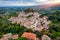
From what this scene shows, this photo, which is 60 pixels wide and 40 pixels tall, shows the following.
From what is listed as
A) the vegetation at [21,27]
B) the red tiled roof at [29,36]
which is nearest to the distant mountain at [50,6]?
the vegetation at [21,27]

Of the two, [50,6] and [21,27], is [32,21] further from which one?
[50,6]

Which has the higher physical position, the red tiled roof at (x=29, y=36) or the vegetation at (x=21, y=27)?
the vegetation at (x=21, y=27)

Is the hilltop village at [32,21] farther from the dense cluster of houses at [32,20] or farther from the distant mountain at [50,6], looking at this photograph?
the distant mountain at [50,6]

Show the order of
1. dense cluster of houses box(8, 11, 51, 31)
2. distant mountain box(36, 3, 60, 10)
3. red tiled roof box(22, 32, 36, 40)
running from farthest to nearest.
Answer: distant mountain box(36, 3, 60, 10)
dense cluster of houses box(8, 11, 51, 31)
red tiled roof box(22, 32, 36, 40)

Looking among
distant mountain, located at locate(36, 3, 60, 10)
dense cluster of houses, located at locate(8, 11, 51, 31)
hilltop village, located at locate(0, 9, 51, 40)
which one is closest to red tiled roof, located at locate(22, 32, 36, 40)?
hilltop village, located at locate(0, 9, 51, 40)

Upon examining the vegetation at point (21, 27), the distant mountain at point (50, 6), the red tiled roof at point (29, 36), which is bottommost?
the red tiled roof at point (29, 36)

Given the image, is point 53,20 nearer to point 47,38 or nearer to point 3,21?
point 47,38

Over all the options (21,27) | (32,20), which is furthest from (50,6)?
(21,27)

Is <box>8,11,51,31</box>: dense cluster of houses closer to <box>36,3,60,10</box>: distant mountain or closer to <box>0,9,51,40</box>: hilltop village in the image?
<box>0,9,51,40</box>: hilltop village

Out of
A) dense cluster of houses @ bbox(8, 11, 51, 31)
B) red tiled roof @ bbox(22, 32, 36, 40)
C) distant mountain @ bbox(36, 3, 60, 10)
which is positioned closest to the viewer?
red tiled roof @ bbox(22, 32, 36, 40)
